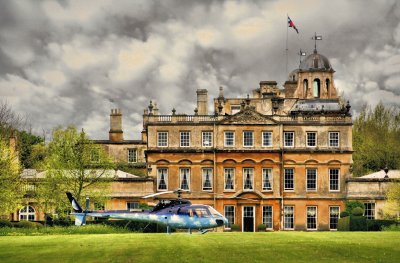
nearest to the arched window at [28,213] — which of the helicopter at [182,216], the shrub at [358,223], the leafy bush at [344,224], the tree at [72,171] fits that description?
the tree at [72,171]

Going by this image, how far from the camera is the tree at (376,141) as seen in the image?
91.1 m

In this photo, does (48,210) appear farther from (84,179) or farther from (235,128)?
(235,128)

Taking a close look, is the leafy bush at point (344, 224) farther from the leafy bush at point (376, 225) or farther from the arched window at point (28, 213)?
the arched window at point (28, 213)

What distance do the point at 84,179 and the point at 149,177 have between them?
10664 millimetres

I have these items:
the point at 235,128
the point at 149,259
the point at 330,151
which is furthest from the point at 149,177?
the point at 149,259

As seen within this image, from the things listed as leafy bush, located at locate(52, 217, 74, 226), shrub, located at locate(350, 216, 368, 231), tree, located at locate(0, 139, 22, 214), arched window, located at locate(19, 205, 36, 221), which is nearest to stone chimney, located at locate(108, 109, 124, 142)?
arched window, located at locate(19, 205, 36, 221)

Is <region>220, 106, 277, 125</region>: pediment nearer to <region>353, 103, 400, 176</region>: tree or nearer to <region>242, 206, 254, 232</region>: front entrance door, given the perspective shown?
<region>242, 206, 254, 232</region>: front entrance door

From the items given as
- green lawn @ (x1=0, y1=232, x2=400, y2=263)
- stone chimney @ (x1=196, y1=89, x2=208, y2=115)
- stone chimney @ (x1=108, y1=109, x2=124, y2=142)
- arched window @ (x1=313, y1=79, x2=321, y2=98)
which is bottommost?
green lawn @ (x1=0, y1=232, x2=400, y2=263)

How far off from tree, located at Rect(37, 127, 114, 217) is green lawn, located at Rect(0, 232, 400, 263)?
2455cm

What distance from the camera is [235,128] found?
73.4 m

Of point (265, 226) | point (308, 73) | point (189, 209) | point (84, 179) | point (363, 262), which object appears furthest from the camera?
point (308, 73)


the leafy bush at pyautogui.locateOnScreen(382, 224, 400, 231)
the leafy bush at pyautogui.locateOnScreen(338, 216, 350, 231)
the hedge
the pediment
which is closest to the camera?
the leafy bush at pyautogui.locateOnScreen(382, 224, 400, 231)

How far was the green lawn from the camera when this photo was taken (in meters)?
28.2

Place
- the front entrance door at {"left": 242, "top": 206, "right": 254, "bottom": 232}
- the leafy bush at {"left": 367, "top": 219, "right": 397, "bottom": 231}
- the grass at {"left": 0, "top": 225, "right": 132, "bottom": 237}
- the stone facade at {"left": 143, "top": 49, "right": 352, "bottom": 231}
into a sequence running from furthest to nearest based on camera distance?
1. the stone facade at {"left": 143, "top": 49, "right": 352, "bottom": 231}
2. the front entrance door at {"left": 242, "top": 206, "right": 254, "bottom": 232}
3. the leafy bush at {"left": 367, "top": 219, "right": 397, "bottom": 231}
4. the grass at {"left": 0, "top": 225, "right": 132, "bottom": 237}
